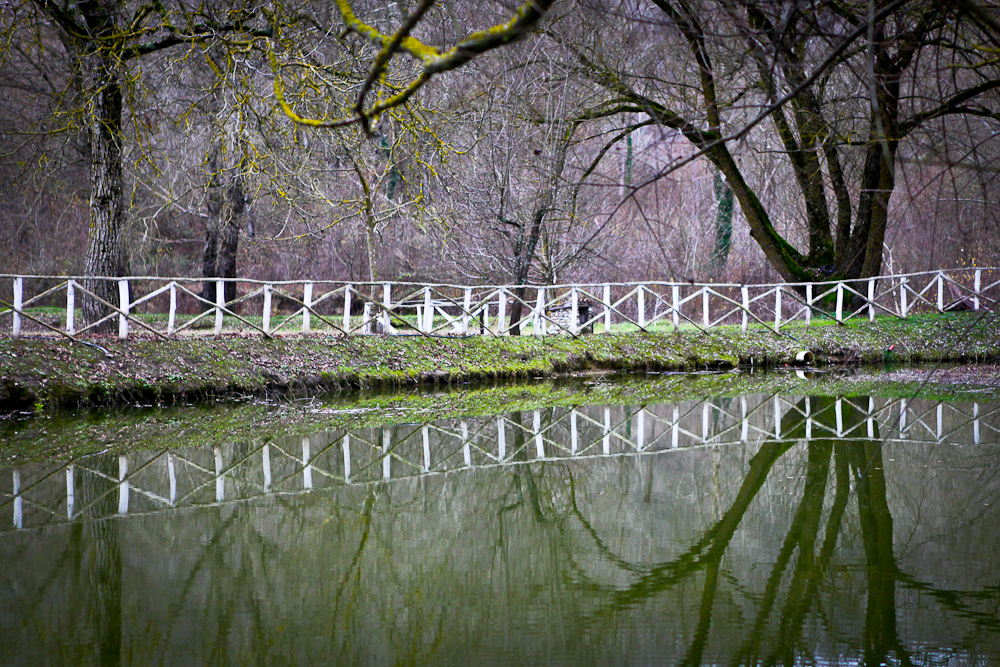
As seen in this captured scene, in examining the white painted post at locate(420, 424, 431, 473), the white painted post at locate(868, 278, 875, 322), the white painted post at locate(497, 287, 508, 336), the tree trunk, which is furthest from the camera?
the white painted post at locate(868, 278, 875, 322)

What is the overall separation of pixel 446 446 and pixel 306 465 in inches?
51.7

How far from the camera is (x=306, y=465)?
650cm

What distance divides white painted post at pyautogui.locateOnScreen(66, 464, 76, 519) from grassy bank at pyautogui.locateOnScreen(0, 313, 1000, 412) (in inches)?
123

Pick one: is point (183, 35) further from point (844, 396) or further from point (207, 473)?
point (844, 396)

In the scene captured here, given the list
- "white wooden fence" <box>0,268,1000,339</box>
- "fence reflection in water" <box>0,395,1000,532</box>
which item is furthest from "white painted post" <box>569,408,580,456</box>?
"white wooden fence" <box>0,268,1000,339</box>

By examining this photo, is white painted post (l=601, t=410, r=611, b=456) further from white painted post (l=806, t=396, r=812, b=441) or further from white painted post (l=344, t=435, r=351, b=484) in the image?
white painted post (l=344, t=435, r=351, b=484)

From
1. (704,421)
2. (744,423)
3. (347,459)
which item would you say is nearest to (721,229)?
(704,421)

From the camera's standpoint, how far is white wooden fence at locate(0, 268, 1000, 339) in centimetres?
1116

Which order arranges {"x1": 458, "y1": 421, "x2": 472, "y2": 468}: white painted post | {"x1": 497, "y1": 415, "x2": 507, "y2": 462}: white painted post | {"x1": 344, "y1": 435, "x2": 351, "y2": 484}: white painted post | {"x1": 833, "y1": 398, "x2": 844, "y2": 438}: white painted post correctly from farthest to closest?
{"x1": 833, "y1": 398, "x2": 844, "y2": 438}: white painted post
{"x1": 497, "y1": 415, "x2": 507, "y2": 462}: white painted post
{"x1": 458, "y1": 421, "x2": 472, "y2": 468}: white painted post
{"x1": 344, "y1": 435, "x2": 351, "y2": 484}: white painted post

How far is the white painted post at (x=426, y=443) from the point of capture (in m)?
6.49

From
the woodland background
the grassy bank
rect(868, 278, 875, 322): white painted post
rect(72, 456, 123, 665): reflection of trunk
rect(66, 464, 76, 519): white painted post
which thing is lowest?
rect(72, 456, 123, 665): reflection of trunk

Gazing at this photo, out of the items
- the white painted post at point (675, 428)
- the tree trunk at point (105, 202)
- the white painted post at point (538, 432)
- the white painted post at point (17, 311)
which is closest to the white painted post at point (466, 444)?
the white painted post at point (538, 432)

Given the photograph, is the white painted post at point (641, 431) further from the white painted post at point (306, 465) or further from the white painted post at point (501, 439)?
the white painted post at point (306, 465)

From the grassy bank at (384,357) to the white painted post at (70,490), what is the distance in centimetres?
312
